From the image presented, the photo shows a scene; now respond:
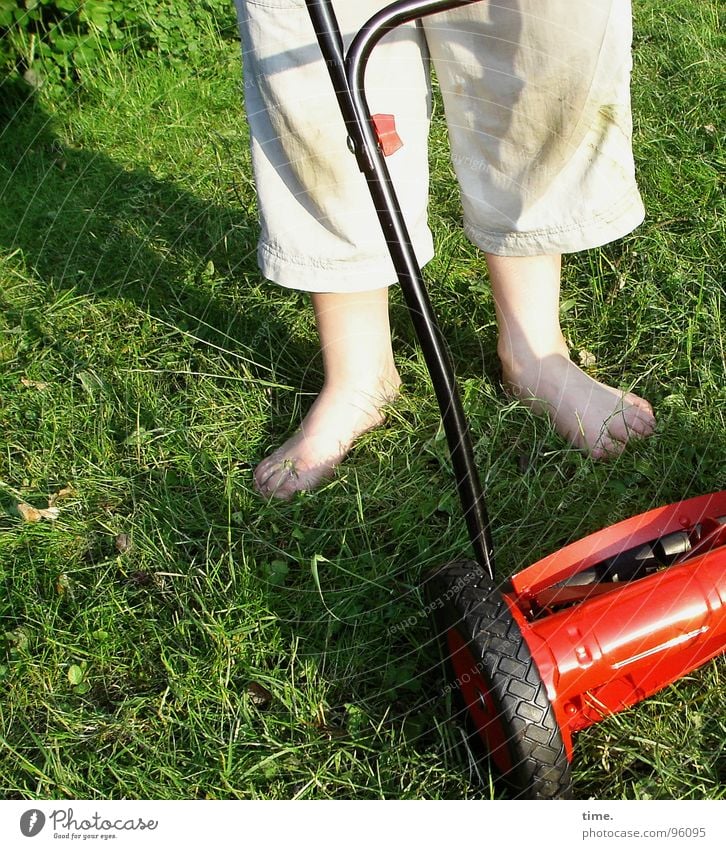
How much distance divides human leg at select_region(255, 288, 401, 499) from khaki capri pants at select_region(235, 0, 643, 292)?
5 centimetres

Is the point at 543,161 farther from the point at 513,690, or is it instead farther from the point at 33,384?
the point at 33,384

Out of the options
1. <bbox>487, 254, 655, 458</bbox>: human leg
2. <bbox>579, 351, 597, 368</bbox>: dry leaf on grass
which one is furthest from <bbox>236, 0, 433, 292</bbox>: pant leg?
<bbox>579, 351, 597, 368</bbox>: dry leaf on grass

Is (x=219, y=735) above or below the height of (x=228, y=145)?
below

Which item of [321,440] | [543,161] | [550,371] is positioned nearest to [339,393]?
[321,440]

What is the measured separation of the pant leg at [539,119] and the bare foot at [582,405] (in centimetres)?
17

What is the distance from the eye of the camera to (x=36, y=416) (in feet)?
4.40

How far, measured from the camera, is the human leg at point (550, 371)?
1.18 metres

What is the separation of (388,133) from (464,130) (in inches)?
4.5

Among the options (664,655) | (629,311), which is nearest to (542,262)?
(629,311)

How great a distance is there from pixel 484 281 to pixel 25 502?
0.80 meters

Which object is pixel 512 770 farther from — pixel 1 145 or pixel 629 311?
pixel 1 145

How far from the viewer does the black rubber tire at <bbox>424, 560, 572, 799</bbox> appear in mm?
753

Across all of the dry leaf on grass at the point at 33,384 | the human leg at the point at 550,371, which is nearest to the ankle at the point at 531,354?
the human leg at the point at 550,371

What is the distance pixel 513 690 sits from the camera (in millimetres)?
753
